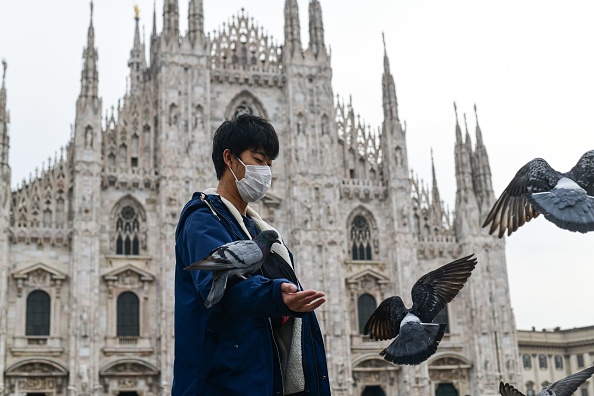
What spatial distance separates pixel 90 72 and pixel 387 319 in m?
26.5

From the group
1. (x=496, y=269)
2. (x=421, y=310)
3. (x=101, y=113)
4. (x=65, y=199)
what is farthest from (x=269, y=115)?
(x=421, y=310)

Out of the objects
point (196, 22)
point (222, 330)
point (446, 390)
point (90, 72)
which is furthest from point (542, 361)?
point (222, 330)

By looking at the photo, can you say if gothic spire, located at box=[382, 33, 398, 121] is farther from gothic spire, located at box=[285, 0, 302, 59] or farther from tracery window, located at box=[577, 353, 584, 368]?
tracery window, located at box=[577, 353, 584, 368]

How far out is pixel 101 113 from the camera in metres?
29.9

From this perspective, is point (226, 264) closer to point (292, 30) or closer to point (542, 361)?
point (292, 30)

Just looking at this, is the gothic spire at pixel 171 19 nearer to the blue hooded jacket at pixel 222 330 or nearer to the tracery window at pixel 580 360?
the blue hooded jacket at pixel 222 330

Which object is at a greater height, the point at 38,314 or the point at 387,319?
the point at 38,314

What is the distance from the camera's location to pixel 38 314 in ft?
90.3

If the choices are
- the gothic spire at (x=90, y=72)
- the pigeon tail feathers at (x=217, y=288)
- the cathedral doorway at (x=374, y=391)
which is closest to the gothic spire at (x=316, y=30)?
the gothic spire at (x=90, y=72)

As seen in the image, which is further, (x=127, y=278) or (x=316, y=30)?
(x=316, y=30)

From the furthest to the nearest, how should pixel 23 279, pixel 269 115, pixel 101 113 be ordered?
pixel 269 115 → pixel 101 113 → pixel 23 279

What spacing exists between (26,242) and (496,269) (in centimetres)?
1863

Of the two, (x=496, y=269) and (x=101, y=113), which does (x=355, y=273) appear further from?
(x=101, y=113)

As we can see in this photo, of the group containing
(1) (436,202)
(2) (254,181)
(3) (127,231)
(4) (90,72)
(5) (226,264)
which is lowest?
(5) (226,264)
